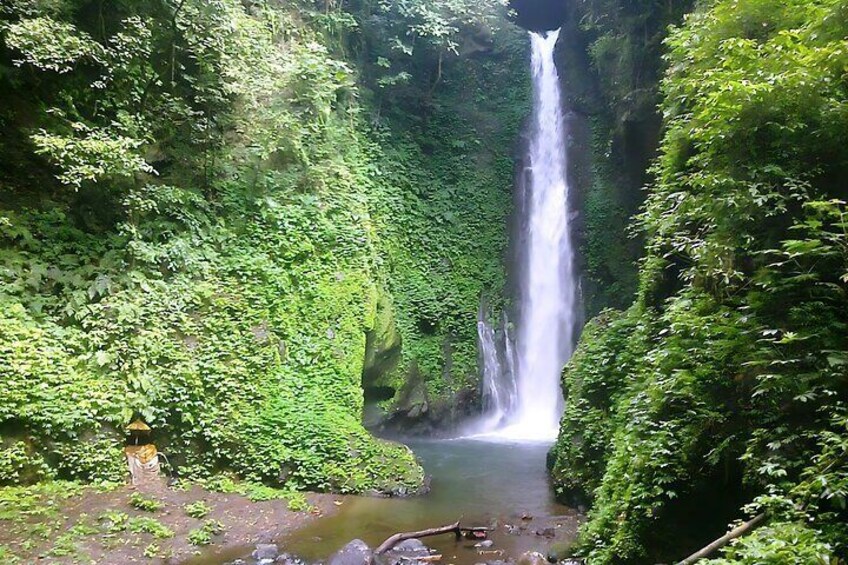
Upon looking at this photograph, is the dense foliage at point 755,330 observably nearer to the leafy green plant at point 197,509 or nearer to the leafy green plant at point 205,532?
the leafy green plant at point 205,532

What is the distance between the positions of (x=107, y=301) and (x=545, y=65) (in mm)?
15140

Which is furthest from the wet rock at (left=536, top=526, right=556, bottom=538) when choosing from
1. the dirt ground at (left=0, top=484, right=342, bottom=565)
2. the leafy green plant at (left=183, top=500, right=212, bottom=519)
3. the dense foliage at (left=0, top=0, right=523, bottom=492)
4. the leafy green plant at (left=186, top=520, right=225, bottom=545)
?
the leafy green plant at (left=183, top=500, right=212, bottom=519)

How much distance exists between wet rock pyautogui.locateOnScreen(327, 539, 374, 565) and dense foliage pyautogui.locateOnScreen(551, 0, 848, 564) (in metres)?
2.26

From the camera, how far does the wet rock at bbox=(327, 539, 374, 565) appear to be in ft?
19.9

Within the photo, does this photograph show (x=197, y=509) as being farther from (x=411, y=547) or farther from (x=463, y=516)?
(x=463, y=516)

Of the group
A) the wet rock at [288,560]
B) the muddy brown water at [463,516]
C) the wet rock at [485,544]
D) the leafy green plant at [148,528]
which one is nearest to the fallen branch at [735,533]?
the muddy brown water at [463,516]

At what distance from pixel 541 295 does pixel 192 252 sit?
9.30m

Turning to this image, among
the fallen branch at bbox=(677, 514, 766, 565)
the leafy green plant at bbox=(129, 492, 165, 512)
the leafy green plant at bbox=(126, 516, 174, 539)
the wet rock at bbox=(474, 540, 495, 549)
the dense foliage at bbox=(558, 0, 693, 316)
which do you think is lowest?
the wet rock at bbox=(474, 540, 495, 549)

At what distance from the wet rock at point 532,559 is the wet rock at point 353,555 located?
159 cm

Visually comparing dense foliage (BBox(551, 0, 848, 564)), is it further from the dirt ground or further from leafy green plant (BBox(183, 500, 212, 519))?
leafy green plant (BBox(183, 500, 212, 519))

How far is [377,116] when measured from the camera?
15523 mm

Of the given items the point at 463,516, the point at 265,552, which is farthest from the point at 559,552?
the point at 265,552

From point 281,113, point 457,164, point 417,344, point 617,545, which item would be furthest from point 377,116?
point 617,545

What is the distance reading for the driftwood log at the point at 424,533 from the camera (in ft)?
21.0
